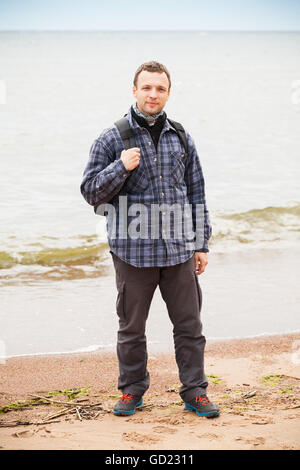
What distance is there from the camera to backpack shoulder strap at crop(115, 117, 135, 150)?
10.8 ft

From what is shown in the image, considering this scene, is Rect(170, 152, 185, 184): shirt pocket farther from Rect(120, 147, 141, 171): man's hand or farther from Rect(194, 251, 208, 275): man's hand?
Rect(194, 251, 208, 275): man's hand

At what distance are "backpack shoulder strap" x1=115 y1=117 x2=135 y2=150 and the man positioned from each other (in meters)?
0.02

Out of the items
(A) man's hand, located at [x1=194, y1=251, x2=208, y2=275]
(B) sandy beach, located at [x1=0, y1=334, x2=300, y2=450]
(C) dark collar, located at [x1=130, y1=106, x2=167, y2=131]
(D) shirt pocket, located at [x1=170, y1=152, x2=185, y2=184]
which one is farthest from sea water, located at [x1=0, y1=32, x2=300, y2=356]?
(C) dark collar, located at [x1=130, y1=106, x2=167, y2=131]

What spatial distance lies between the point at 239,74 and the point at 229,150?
123ft

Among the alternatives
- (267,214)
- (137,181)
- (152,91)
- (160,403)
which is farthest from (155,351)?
(267,214)

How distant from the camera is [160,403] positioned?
3746 millimetres

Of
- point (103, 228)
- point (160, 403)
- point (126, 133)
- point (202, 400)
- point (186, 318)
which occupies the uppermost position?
point (126, 133)

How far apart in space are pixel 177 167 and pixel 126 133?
1.17ft

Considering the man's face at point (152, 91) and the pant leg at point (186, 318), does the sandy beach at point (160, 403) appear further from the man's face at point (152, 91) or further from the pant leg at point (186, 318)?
the man's face at point (152, 91)

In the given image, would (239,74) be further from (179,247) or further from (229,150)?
(179,247)

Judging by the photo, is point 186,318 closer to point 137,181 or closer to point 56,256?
point 137,181

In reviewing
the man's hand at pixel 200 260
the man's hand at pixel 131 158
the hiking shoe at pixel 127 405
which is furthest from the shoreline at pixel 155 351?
the man's hand at pixel 131 158

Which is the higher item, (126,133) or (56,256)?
(126,133)

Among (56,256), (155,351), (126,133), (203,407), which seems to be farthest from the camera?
(56,256)
